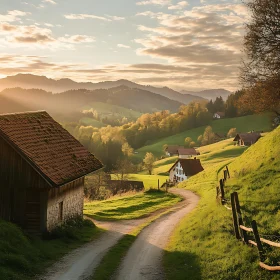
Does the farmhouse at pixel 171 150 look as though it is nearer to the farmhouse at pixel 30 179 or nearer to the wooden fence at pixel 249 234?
the farmhouse at pixel 30 179

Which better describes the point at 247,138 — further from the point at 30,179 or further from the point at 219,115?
the point at 30,179

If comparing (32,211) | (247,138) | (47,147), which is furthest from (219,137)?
(32,211)

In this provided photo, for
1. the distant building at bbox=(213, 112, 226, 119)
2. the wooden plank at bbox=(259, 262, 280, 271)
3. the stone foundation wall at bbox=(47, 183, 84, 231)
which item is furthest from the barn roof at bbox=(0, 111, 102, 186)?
the distant building at bbox=(213, 112, 226, 119)

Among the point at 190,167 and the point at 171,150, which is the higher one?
the point at 171,150

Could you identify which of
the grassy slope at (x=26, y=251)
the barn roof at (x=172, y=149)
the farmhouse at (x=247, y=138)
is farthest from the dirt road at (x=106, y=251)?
the barn roof at (x=172, y=149)

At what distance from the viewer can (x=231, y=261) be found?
15.1m

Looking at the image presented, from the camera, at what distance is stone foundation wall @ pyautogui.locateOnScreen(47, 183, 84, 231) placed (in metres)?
23.4

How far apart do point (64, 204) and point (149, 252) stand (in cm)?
796

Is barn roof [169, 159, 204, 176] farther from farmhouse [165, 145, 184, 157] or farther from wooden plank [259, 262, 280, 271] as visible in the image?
wooden plank [259, 262, 280, 271]

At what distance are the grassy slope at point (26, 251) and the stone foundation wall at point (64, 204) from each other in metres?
1.39

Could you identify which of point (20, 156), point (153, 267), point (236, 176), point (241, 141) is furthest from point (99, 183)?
Answer: point (241, 141)

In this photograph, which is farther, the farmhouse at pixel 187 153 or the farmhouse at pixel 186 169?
the farmhouse at pixel 187 153

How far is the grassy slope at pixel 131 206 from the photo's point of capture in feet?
113

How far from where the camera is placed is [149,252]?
69.2 feet
